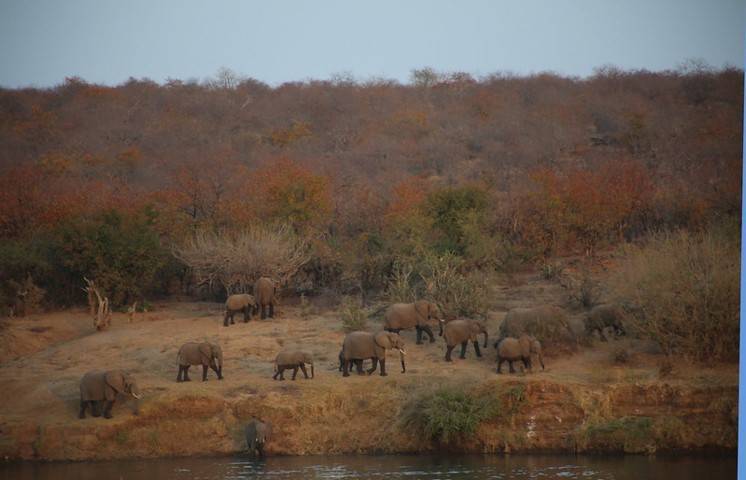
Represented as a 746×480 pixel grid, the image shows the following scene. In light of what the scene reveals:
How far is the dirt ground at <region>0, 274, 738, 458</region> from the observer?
580 inches

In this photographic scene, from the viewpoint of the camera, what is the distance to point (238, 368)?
645 inches

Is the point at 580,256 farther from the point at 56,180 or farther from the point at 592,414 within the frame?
the point at 56,180

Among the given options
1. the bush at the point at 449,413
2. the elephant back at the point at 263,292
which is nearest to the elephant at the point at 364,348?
the bush at the point at 449,413

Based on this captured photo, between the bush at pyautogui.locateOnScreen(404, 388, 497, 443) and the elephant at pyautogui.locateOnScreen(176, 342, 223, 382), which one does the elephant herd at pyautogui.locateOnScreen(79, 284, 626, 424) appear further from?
the bush at pyautogui.locateOnScreen(404, 388, 497, 443)

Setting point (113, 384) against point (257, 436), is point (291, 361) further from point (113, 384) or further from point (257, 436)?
point (113, 384)

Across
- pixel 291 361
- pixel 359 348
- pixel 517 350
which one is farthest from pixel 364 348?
pixel 517 350

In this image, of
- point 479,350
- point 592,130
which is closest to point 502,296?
point 479,350

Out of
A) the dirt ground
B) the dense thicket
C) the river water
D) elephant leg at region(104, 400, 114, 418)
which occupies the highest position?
the dense thicket

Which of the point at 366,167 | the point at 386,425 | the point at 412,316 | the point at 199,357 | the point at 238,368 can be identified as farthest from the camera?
the point at 366,167

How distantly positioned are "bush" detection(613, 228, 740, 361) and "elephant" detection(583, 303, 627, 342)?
54 cm

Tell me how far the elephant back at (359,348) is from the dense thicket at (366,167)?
432 cm

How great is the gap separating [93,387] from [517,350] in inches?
224

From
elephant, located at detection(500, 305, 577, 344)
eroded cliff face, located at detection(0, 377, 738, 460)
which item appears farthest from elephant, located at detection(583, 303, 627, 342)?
eroded cliff face, located at detection(0, 377, 738, 460)

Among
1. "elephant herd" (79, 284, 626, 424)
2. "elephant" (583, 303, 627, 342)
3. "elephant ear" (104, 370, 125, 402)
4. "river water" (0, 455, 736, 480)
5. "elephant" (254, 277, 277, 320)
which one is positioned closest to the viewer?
"river water" (0, 455, 736, 480)
